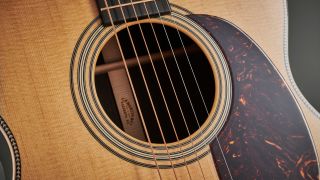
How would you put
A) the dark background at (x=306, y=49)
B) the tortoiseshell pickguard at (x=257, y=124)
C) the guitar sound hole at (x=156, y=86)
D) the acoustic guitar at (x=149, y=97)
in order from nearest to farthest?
the acoustic guitar at (x=149, y=97), the tortoiseshell pickguard at (x=257, y=124), the guitar sound hole at (x=156, y=86), the dark background at (x=306, y=49)

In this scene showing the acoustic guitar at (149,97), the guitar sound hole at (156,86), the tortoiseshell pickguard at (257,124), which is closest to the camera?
the acoustic guitar at (149,97)

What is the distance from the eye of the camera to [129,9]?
33.9 inches

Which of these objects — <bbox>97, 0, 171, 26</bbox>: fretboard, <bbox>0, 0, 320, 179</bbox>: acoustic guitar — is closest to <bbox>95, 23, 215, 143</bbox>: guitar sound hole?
<bbox>0, 0, 320, 179</bbox>: acoustic guitar

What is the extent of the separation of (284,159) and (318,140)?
0.13 m

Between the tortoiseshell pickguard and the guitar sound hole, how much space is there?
0.10 metres

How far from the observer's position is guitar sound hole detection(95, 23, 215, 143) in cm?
101

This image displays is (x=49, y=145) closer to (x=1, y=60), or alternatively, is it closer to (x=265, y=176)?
(x=1, y=60)

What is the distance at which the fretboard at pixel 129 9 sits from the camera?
83 centimetres

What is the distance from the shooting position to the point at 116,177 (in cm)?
73

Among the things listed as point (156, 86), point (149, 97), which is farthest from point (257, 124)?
point (156, 86)

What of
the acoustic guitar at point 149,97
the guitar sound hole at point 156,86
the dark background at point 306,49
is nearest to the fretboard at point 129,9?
the acoustic guitar at point 149,97

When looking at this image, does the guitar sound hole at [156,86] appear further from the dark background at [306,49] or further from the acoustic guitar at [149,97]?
the dark background at [306,49]

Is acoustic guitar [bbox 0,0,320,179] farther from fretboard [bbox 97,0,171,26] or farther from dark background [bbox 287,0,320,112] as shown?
dark background [bbox 287,0,320,112]

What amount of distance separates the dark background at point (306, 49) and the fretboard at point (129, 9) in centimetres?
61
